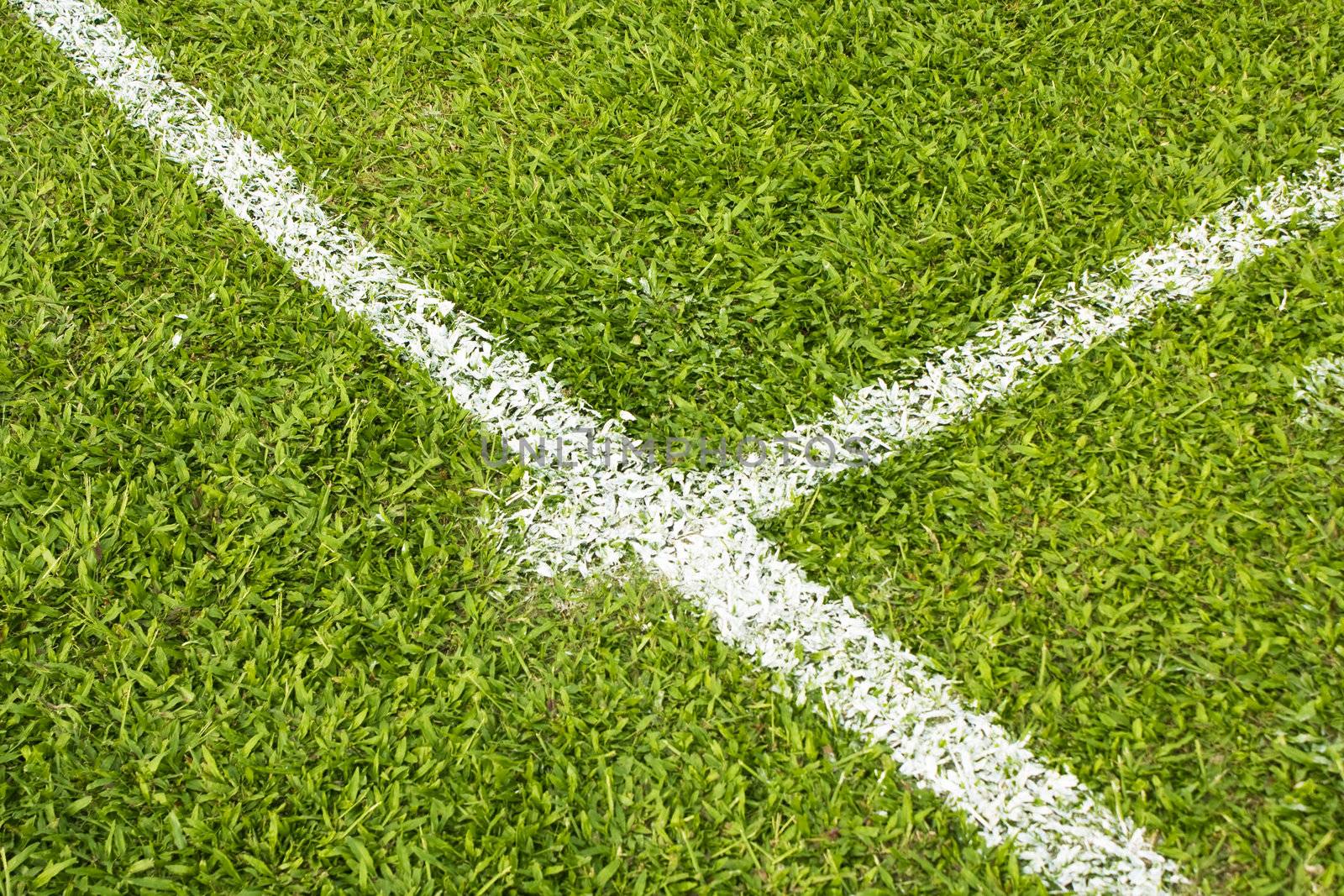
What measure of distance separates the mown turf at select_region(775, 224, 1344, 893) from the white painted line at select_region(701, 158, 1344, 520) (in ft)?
0.20

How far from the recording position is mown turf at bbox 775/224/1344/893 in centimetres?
190

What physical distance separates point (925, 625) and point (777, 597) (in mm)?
341

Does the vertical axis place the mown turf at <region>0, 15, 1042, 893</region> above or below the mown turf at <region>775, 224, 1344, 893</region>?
below

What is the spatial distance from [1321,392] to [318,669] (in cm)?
254

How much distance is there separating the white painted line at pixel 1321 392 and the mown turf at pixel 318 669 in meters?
1.38

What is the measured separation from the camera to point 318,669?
2.09m

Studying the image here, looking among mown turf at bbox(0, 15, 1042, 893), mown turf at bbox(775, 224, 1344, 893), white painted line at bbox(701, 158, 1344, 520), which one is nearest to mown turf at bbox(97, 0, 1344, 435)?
white painted line at bbox(701, 158, 1344, 520)

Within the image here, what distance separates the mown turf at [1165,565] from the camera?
1899mm

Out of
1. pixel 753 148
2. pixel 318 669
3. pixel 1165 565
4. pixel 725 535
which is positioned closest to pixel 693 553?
pixel 725 535

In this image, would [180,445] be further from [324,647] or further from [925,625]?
[925,625]

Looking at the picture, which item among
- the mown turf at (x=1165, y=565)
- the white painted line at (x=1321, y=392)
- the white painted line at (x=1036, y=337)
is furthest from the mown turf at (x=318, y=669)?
the white painted line at (x=1321, y=392)

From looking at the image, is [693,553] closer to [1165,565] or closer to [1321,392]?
[1165,565]

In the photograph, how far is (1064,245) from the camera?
263cm

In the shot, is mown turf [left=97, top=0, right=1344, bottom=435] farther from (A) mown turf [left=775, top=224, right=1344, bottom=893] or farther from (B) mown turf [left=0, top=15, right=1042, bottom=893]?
(B) mown turf [left=0, top=15, right=1042, bottom=893]
